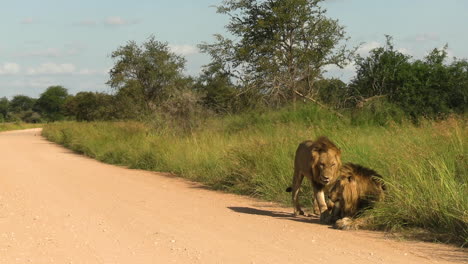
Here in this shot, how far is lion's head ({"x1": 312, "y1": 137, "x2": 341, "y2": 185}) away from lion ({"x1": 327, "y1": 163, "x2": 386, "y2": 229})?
4.8 inches

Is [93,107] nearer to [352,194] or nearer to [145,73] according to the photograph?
[145,73]

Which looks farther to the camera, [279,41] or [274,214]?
[279,41]

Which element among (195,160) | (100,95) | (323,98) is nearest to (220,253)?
(195,160)

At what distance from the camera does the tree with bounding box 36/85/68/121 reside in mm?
99500

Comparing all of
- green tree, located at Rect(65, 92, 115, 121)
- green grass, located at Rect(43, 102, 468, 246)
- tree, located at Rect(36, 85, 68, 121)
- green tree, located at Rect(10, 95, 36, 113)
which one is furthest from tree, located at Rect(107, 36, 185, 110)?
green tree, located at Rect(10, 95, 36, 113)

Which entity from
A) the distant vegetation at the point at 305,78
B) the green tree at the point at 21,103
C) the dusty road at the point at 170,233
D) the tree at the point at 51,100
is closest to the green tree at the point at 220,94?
the distant vegetation at the point at 305,78

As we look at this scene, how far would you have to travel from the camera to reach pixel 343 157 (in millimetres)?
10719

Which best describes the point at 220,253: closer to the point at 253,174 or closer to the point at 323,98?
the point at 253,174

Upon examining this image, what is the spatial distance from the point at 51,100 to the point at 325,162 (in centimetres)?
9821

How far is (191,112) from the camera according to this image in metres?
21.3

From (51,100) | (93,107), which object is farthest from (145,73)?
(51,100)

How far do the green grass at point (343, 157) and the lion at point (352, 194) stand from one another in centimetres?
21

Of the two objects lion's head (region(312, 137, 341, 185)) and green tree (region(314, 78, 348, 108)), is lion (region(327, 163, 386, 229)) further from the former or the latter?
green tree (region(314, 78, 348, 108))

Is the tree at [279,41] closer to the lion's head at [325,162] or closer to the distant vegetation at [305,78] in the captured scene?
the distant vegetation at [305,78]
